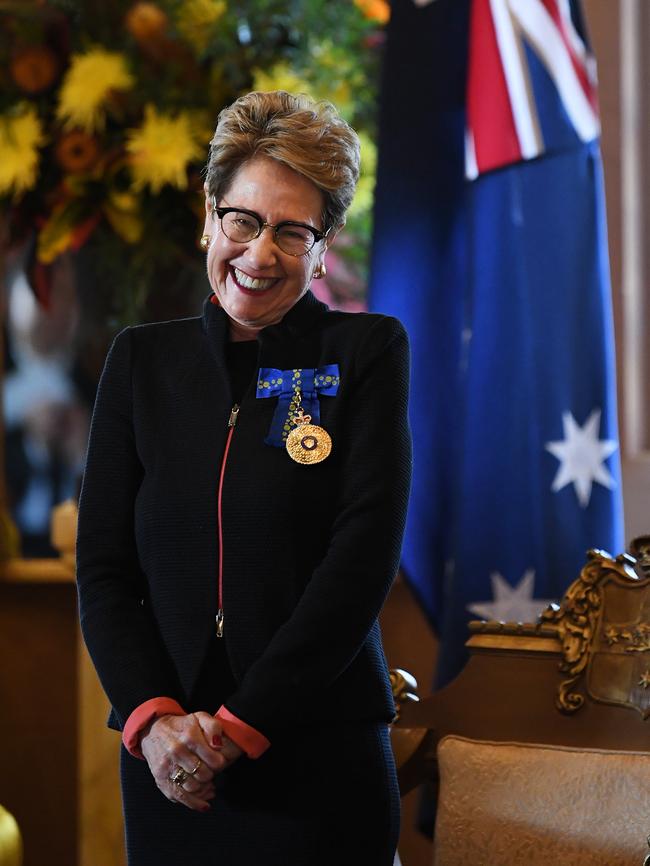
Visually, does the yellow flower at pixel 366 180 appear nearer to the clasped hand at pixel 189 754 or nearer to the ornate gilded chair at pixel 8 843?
the ornate gilded chair at pixel 8 843

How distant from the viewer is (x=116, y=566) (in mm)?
1552

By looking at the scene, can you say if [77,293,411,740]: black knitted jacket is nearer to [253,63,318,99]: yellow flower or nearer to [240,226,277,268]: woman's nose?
[240,226,277,268]: woman's nose

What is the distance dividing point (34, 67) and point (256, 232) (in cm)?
198

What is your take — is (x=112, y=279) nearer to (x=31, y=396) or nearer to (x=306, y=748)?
(x=31, y=396)

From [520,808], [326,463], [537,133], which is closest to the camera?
[326,463]

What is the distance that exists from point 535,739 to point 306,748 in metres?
0.70

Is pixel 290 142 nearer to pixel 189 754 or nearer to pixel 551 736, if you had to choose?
pixel 189 754

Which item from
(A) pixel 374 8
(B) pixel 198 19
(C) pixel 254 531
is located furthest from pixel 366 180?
(C) pixel 254 531

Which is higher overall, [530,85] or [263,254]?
[530,85]

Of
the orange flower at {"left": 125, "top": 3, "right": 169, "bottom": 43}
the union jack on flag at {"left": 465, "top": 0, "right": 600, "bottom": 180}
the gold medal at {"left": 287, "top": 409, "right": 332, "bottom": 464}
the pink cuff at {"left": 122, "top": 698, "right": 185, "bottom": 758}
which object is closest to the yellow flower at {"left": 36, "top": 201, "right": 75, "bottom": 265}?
the orange flower at {"left": 125, "top": 3, "right": 169, "bottom": 43}

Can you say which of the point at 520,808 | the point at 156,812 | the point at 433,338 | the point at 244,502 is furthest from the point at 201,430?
the point at 433,338

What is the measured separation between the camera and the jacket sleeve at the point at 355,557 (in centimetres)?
140

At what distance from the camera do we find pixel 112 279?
3.33 m

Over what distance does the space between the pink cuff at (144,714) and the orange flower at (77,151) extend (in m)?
2.11
